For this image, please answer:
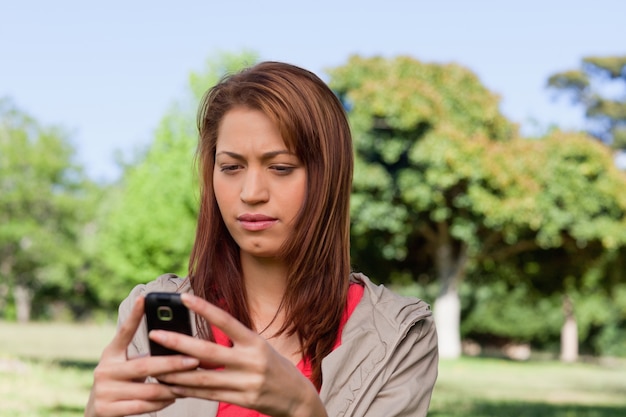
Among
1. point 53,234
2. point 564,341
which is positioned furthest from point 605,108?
point 53,234

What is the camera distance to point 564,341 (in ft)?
128

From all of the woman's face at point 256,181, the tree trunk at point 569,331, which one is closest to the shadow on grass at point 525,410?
the woman's face at point 256,181

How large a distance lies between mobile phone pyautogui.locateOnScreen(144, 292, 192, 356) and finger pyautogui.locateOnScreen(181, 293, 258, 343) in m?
0.05

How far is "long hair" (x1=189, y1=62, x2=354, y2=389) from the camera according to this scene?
6.40 ft

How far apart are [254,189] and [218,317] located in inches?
24.4

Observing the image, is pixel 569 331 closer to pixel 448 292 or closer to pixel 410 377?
pixel 448 292

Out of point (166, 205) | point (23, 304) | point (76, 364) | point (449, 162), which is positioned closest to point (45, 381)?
point (76, 364)

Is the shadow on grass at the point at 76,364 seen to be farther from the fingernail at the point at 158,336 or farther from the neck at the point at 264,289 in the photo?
the fingernail at the point at 158,336

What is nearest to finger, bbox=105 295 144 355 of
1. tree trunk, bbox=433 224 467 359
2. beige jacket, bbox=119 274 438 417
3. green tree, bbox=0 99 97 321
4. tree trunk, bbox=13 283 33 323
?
beige jacket, bbox=119 274 438 417

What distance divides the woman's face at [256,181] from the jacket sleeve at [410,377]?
1.11 ft

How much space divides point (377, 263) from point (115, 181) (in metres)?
29.9

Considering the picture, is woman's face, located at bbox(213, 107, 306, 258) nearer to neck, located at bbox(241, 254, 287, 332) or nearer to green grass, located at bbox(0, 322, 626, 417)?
neck, located at bbox(241, 254, 287, 332)

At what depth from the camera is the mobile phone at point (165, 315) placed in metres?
1.37

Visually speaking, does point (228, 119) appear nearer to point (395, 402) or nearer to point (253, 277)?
point (253, 277)
